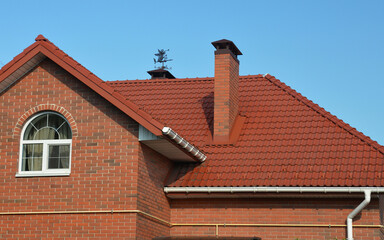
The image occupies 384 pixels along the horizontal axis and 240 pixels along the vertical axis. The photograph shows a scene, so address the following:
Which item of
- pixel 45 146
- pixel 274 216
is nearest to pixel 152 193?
pixel 45 146

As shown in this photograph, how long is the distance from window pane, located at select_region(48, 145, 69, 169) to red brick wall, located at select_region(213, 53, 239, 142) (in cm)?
415

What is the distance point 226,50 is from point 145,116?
494 cm

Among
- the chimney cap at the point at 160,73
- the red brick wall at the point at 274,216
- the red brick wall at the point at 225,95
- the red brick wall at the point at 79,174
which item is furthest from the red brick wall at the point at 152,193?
the chimney cap at the point at 160,73

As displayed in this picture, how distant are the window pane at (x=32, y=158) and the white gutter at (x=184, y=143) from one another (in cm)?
299

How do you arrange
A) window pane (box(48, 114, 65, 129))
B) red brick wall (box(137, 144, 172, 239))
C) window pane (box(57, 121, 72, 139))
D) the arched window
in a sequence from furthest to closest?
window pane (box(48, 114, 65, 129)) < window pane (box(57, 121, 72, 139)) < the arched window < red brick wall (box(137, 144, 172, 239))

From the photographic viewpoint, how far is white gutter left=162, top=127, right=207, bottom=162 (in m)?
13.4

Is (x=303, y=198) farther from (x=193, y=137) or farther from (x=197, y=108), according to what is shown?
(x=197, y=108)

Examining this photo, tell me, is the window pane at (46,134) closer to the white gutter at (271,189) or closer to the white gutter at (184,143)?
the white gutter at (184,143)

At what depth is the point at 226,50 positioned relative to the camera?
1792 centimetres

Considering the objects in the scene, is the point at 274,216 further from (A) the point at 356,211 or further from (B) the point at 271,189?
(A) the point at 356,211

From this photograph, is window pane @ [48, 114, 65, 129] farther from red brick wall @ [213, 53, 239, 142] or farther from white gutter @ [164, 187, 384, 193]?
red brick wall @ [213, 53, 239, 142]

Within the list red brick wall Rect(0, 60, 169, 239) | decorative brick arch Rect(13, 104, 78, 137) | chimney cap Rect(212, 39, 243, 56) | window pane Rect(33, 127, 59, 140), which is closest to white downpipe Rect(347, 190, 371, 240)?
red brick wall Rect(0, 60, 169, 239)

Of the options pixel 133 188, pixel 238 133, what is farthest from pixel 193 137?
pixel 133 188

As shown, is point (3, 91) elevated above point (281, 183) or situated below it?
above
